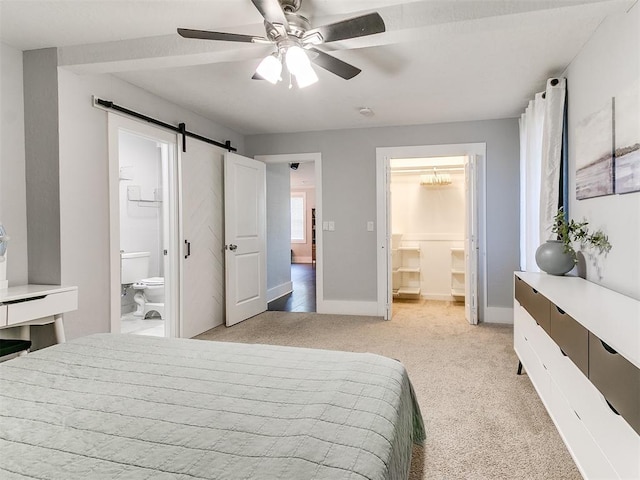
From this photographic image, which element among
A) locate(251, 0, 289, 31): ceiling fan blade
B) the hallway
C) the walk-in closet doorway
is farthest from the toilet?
locate(251, 0, 289, 31): ceiling fan blade

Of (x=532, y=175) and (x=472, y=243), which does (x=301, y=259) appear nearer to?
(x=472, y=243)

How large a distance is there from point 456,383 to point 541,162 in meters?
1.86

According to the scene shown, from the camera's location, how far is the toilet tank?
470 centimetres

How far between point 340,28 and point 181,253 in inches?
106

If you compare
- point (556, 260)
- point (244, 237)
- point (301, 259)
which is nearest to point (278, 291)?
point (244, 237)

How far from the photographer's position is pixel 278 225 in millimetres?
6344

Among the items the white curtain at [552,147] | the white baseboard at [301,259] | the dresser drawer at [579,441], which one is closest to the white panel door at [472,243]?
the white curtain at [552,147]

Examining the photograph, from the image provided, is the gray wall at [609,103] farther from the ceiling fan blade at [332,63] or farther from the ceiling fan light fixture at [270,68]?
the ceiling fan light fixture at [270,68]

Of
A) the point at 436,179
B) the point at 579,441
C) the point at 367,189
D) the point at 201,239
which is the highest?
the point at 436,179

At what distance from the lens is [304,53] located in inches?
82.3

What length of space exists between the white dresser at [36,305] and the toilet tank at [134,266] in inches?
84.2

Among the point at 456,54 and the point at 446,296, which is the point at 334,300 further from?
the point at 456,54

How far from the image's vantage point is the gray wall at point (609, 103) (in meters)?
1.88

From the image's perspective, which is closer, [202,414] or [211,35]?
[202,414]
